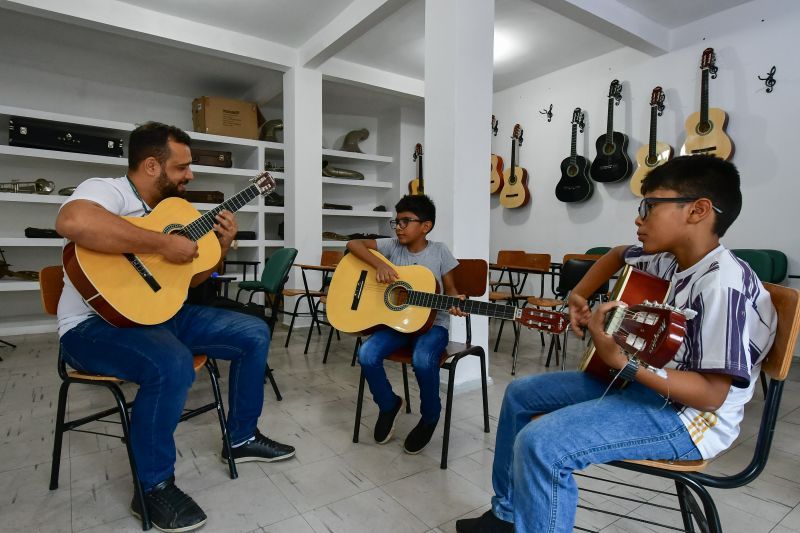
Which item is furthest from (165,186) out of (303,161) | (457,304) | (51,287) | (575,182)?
Result: (575,182)

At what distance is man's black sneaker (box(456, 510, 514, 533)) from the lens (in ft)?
4.18

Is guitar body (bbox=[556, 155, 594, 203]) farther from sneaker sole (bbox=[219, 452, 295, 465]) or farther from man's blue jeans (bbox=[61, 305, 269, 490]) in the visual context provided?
man's blue jeans (bbox=[61, 305, 269, 490])

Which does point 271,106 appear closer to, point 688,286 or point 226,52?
point 226,52

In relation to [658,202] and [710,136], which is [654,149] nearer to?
[710,136]

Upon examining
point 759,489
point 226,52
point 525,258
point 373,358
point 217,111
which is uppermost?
point 226,52

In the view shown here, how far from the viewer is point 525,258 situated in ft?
15.6

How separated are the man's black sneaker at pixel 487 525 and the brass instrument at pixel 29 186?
4.87 meters

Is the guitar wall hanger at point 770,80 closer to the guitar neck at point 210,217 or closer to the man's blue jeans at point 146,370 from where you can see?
the guitar neck at point 210,217

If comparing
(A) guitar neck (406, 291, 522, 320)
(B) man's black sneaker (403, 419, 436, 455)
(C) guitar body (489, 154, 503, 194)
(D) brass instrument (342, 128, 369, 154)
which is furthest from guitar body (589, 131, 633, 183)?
(B) man's black sneaker (403, 419, 436, 455)

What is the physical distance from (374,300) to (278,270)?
117 centimetres

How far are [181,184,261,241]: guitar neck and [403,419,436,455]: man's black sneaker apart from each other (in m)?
1.22

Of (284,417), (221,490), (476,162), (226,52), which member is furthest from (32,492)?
(226,52)

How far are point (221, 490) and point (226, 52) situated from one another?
4.02 metres

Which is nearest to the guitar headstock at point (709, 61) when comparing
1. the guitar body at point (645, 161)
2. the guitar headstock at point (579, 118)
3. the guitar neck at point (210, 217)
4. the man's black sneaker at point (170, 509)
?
the guitar body at point (645, 161)
